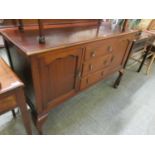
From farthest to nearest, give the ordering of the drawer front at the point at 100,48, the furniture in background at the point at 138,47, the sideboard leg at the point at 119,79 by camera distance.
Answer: the sideboard leg at the point at 119,79 → the furniture in background at the point at 138,47 → the drawer front at the point at 100,48

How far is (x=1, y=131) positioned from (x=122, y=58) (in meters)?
1.68

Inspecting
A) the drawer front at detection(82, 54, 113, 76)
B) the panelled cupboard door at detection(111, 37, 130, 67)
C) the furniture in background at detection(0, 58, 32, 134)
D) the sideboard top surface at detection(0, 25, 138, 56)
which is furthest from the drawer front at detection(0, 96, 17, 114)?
the panelled cupboard door at detection(111, 37, 130, 67)

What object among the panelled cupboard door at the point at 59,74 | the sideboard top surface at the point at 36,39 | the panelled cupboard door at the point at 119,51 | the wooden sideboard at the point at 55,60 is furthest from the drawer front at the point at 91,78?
the sideboard top surface at the point at 36,39

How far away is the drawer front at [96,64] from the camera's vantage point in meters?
1.25

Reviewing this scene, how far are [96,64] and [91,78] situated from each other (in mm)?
178

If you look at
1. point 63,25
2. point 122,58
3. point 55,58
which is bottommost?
point 122,58

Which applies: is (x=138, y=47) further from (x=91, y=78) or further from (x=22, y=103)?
(x=22, y=103)

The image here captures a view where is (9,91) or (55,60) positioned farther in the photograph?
(55,60)

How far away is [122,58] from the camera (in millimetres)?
1765

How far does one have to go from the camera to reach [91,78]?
4.73 feet

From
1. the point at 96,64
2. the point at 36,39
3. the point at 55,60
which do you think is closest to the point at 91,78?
the point at 96,64

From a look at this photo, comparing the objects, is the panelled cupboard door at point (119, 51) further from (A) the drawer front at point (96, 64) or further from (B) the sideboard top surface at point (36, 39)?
(B) the sideboard top surface at point (36, 39)
